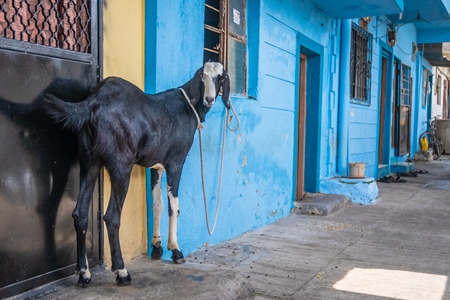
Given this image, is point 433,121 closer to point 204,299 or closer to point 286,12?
point 286,12

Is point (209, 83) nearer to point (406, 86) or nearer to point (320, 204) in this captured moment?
point (320, 204)

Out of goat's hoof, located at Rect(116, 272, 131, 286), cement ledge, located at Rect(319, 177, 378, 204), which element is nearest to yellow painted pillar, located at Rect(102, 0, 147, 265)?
goat's hoof, located at Rect(116, 272, 131, 286)

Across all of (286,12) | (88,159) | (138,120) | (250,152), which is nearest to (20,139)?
(88,159)

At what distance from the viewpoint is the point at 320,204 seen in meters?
6.97

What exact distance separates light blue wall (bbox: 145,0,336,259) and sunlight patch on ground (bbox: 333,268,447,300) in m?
1.52

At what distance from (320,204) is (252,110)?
6.85 feet

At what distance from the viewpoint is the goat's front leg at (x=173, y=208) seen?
3809 millimetres

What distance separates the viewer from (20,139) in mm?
2984

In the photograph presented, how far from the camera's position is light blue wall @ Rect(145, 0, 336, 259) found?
13.9 ft

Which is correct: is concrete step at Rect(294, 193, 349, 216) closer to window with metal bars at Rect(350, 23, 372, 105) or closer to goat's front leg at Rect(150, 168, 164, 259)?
window with metal bars at Rect(350, 23, 372, 105)

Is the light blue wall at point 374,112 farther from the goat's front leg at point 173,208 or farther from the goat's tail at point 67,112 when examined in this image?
the goat's tail at point 67,112

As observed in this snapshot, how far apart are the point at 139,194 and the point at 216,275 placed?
0.96 metres

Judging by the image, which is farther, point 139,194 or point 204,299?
point 139,194

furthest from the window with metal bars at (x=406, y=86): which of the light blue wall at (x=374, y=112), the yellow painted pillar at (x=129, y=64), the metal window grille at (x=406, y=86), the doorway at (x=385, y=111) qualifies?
the yellow painted pillar at (x=129, y=64)
